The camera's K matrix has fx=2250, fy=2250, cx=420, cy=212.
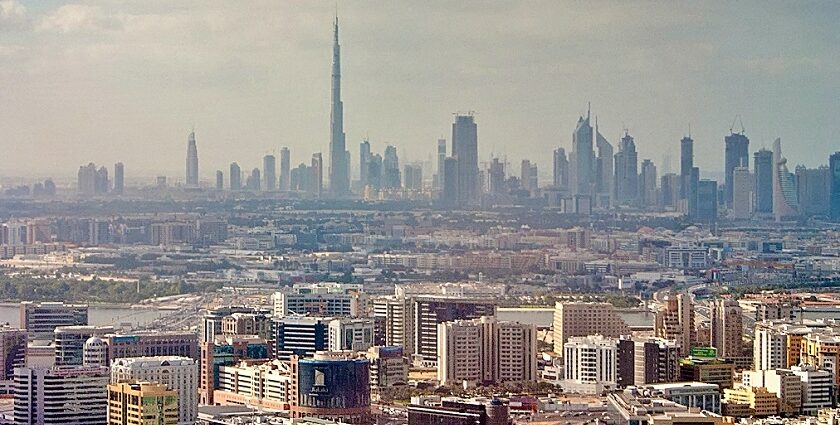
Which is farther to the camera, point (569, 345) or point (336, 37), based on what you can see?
point (336, 37)

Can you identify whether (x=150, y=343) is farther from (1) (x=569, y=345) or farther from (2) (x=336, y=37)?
(2) (x=336, y=37)

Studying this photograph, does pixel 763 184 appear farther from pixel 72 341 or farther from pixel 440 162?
pixel 72 341

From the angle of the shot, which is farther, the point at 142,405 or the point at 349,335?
the point at 349,335

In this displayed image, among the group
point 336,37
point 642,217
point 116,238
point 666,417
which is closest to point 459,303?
point 666,417

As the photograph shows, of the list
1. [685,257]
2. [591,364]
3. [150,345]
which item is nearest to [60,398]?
[150,345]

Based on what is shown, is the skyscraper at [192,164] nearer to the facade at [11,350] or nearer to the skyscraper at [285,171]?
the skyscraper at [285,171]

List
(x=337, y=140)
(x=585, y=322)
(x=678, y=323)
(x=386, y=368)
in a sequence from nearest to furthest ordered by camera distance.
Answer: (x=386, y=368) → (x=678, y=323) → (x=585, y=322) → (x=337, y=140)

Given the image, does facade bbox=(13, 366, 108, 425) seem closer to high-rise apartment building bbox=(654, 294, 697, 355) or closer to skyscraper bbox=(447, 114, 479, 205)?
high-rise apartment building bbox=(654, 294, 697, 355)
